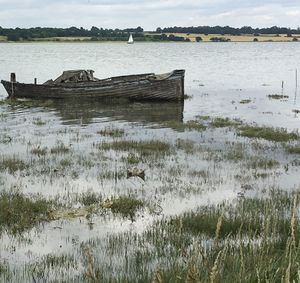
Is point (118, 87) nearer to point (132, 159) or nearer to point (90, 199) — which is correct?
point (132, 159)

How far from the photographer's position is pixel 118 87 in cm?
3164

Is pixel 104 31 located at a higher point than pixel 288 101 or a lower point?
higher

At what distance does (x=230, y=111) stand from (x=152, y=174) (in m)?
16.0

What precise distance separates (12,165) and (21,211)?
4571mm

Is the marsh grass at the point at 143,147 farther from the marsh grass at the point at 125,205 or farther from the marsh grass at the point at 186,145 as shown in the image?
the marsh grass at the point at 125,205

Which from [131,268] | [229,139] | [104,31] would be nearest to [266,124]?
[229,139]

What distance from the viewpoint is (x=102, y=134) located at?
67.4 feet

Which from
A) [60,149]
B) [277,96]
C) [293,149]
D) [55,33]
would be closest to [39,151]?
[60,149]

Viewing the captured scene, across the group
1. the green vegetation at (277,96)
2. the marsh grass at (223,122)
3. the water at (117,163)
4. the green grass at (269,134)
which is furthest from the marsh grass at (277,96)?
the green grass at (269,134)

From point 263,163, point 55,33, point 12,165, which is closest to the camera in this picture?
point 12,165

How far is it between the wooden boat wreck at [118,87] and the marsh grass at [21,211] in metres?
20.5

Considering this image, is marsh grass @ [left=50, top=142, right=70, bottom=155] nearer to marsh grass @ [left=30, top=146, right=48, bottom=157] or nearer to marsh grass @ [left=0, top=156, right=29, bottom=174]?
marsh grass @ [left=30, top=146, right=48, bottom=157]

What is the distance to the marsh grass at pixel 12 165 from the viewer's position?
14.2m

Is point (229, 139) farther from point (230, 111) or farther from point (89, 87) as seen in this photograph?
point (89, 87)
